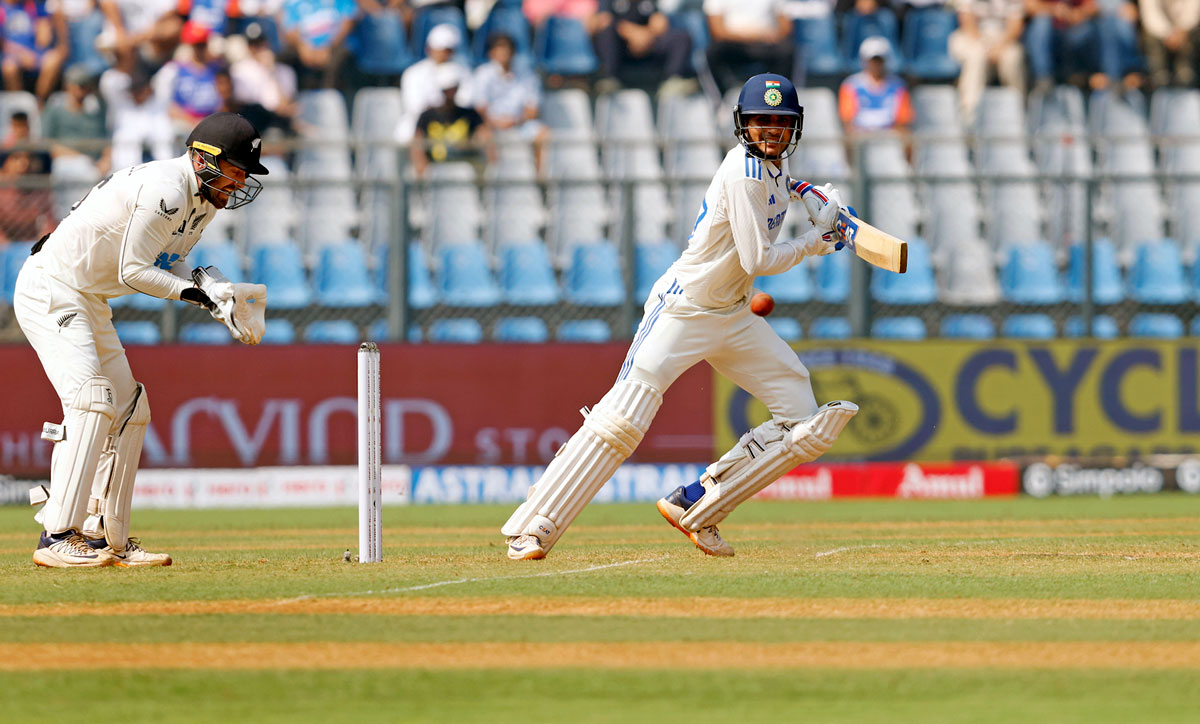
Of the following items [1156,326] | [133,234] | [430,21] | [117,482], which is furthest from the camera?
[430,21]

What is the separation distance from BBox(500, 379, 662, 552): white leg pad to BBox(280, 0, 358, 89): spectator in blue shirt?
932 centimetres

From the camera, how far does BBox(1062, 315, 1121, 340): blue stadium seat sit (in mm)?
13852

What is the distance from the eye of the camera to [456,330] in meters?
13.7

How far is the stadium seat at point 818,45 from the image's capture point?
54.9ft

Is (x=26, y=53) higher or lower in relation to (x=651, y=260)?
higher

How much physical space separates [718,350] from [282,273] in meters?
7.14

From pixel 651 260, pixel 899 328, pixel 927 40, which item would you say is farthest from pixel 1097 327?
pixel 927 40

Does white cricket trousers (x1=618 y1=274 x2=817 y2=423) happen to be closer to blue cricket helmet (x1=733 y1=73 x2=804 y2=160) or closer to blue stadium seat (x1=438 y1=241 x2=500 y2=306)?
blue cricket helmet (x1=733 y1=73 x2=804 y2=160)

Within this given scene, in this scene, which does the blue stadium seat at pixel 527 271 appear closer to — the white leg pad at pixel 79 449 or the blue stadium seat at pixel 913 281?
the blue stadium seat at pixel 913 281

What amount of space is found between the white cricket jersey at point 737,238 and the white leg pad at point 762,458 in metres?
0.68

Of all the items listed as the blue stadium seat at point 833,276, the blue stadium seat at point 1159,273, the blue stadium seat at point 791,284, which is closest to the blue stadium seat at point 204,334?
the blue stadium seat at point 791,284

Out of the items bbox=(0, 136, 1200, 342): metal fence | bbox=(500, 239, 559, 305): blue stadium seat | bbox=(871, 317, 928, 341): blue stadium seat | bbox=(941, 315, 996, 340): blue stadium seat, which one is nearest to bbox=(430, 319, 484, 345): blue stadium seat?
bbox=(0, 136, 1200, 342): metal fence

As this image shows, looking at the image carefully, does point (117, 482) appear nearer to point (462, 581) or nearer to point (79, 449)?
point (79, 449)

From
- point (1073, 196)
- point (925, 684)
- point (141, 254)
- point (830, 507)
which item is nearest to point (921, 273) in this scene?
point (1073, 196)
